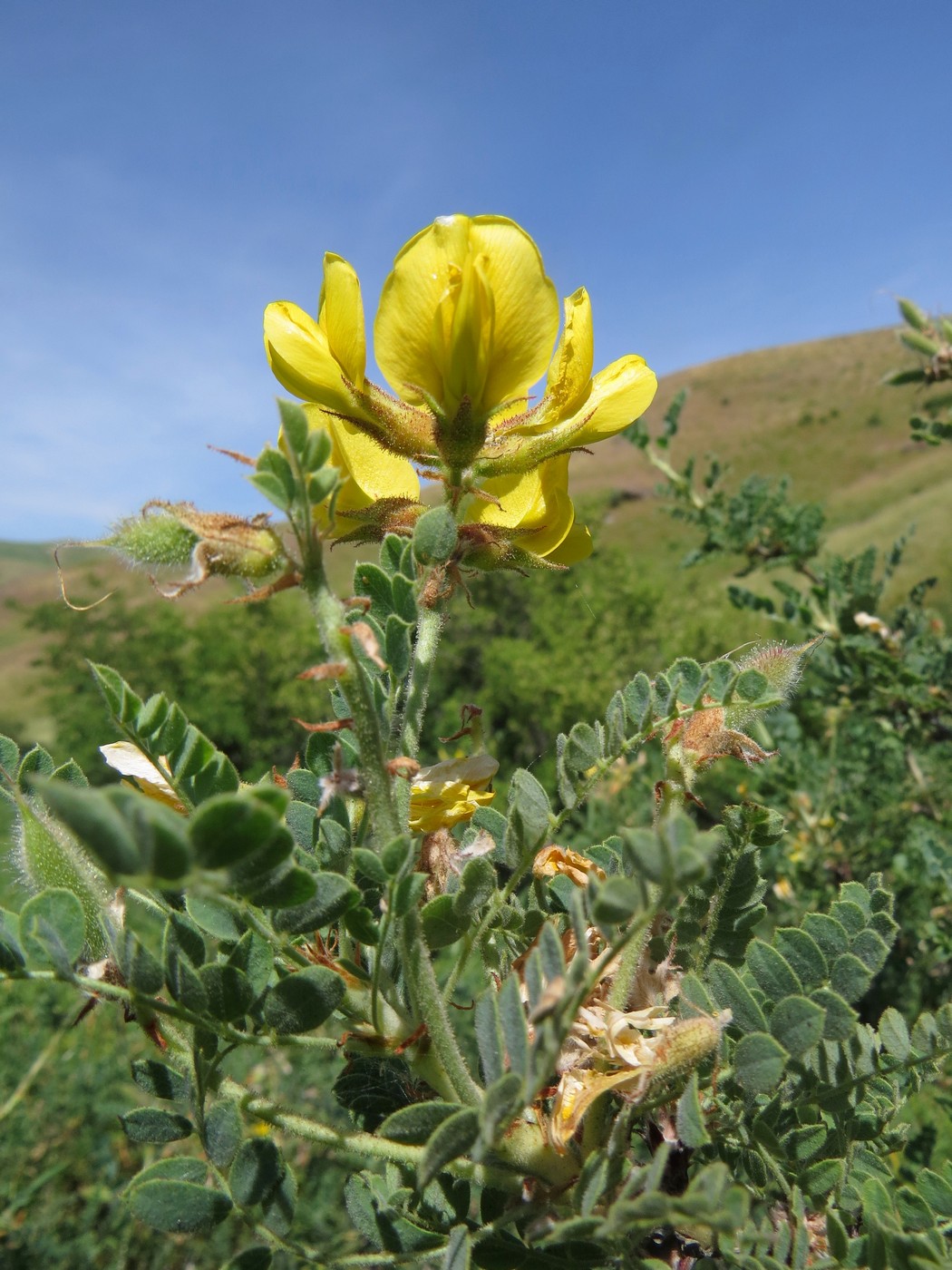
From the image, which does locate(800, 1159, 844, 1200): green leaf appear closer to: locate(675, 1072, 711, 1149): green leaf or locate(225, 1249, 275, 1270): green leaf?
locate(675, 1072, 711, 1149): green leaf

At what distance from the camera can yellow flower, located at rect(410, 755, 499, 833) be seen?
0.61 m

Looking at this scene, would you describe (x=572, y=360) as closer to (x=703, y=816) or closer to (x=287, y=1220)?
(x=287, y=1220)

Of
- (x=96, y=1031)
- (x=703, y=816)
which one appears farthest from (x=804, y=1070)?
(x=703, y=816)

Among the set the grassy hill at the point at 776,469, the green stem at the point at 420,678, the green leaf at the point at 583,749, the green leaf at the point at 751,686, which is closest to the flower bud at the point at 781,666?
the green leaf at the point at 751,686

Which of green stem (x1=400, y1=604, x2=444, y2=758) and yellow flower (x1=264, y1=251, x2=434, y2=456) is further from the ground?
yellow flower (x1=264, y1=251, x2=434, y2=456)

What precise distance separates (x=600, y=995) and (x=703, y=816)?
20.2 ft

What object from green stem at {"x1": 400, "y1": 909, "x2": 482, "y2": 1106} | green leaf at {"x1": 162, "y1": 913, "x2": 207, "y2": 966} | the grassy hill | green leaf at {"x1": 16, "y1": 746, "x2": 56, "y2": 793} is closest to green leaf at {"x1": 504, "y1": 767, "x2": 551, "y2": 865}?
green stem at {"x1": 400, "y1": 909, "x2": 482, "y2": 1106}

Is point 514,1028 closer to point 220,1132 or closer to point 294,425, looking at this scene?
point 220,1132

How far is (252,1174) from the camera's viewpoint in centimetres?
54

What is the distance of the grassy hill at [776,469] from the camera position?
16.2 metres

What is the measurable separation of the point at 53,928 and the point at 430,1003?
231 millimetres

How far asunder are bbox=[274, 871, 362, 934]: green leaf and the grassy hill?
28.6ft

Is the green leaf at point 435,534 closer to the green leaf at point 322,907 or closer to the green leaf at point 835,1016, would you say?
the green leaf at point 322,907

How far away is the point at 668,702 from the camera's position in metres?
0.65
